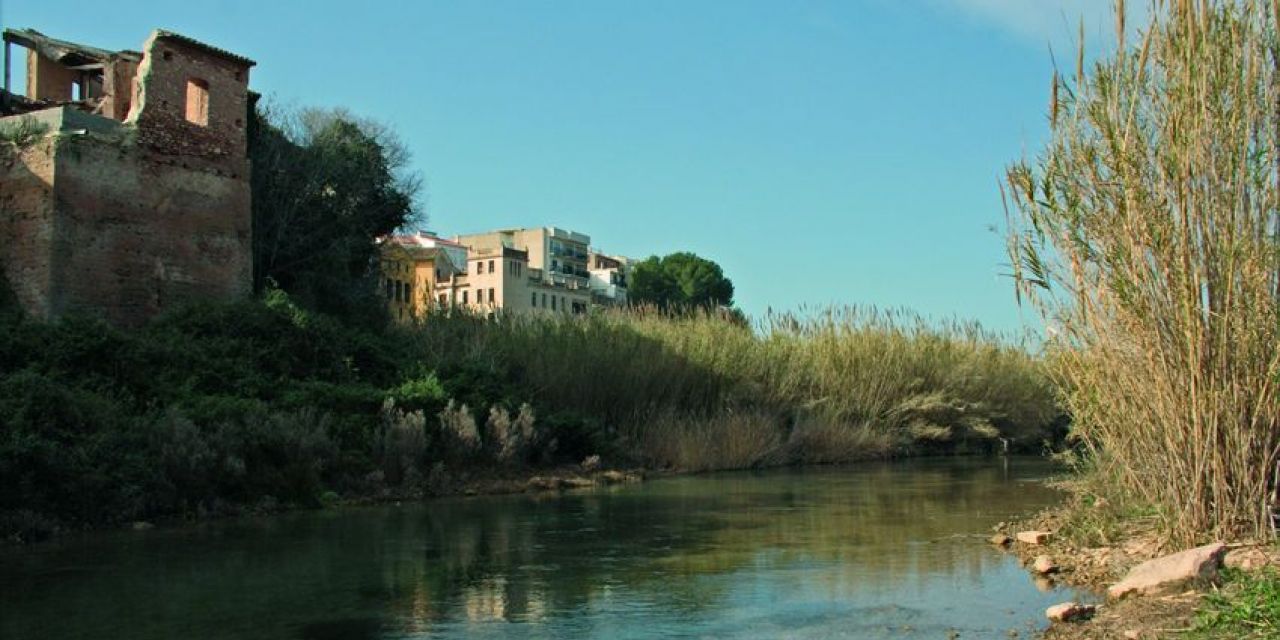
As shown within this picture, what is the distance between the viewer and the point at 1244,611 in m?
6.43

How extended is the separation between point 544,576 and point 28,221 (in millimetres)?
17546

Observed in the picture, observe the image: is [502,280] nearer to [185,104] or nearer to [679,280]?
[679,280]

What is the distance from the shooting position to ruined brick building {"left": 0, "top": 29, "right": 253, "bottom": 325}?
74.9 ft

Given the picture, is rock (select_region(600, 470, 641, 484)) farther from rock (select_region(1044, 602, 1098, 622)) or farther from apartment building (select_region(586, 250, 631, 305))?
apartment building (select_region(586, 250, 631, 305))

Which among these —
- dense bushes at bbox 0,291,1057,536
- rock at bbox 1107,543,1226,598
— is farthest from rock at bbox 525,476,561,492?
rock at bbox 1107,543,1226,598

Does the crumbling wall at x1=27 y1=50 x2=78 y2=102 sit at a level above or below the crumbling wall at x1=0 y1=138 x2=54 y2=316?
above

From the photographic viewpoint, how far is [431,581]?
31.9 feet

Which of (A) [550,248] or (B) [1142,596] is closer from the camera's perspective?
(B) [1142,596]

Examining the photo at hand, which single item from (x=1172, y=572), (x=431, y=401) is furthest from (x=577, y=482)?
(x=1172, y=572)

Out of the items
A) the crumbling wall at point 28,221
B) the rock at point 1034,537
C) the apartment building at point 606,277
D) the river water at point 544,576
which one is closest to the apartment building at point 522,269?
the apartment building at point 606,277

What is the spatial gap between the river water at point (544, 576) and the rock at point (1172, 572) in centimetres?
66

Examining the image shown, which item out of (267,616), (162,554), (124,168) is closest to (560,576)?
(267,616)

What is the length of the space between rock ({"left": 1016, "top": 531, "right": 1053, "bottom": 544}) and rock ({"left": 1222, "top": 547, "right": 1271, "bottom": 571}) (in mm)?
3202

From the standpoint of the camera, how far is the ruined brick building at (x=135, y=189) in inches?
899
